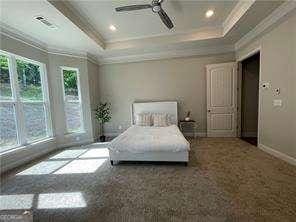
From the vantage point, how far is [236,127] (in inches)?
206

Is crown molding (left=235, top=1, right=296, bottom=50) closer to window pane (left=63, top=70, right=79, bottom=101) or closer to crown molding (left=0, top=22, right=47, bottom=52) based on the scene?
window pane (left=63, top=70, right=79, bottom=101)

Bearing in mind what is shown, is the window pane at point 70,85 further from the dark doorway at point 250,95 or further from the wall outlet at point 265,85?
the dark doorway at point 250,95

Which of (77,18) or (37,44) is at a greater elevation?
(77,18)

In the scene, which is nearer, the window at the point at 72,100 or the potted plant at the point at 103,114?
the window at the point at 72,100

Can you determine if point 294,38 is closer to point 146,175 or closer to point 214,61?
point 214,61

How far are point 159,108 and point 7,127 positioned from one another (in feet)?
13.1

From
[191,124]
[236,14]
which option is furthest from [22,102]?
[236,14]

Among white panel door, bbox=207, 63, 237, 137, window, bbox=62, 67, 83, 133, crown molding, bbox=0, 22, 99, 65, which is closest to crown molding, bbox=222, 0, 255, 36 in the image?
white panel door, bbox=207, 63, 237, 137

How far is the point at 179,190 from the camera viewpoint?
2.36 metres

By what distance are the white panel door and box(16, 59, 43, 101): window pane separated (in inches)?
195

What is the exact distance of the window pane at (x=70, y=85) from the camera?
199 inches

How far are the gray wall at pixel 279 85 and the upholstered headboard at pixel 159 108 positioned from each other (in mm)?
2402

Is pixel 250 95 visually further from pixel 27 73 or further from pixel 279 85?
pixel 27 73

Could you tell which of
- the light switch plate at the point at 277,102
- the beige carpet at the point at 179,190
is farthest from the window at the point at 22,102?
the light switch plate at the point at 277,102
